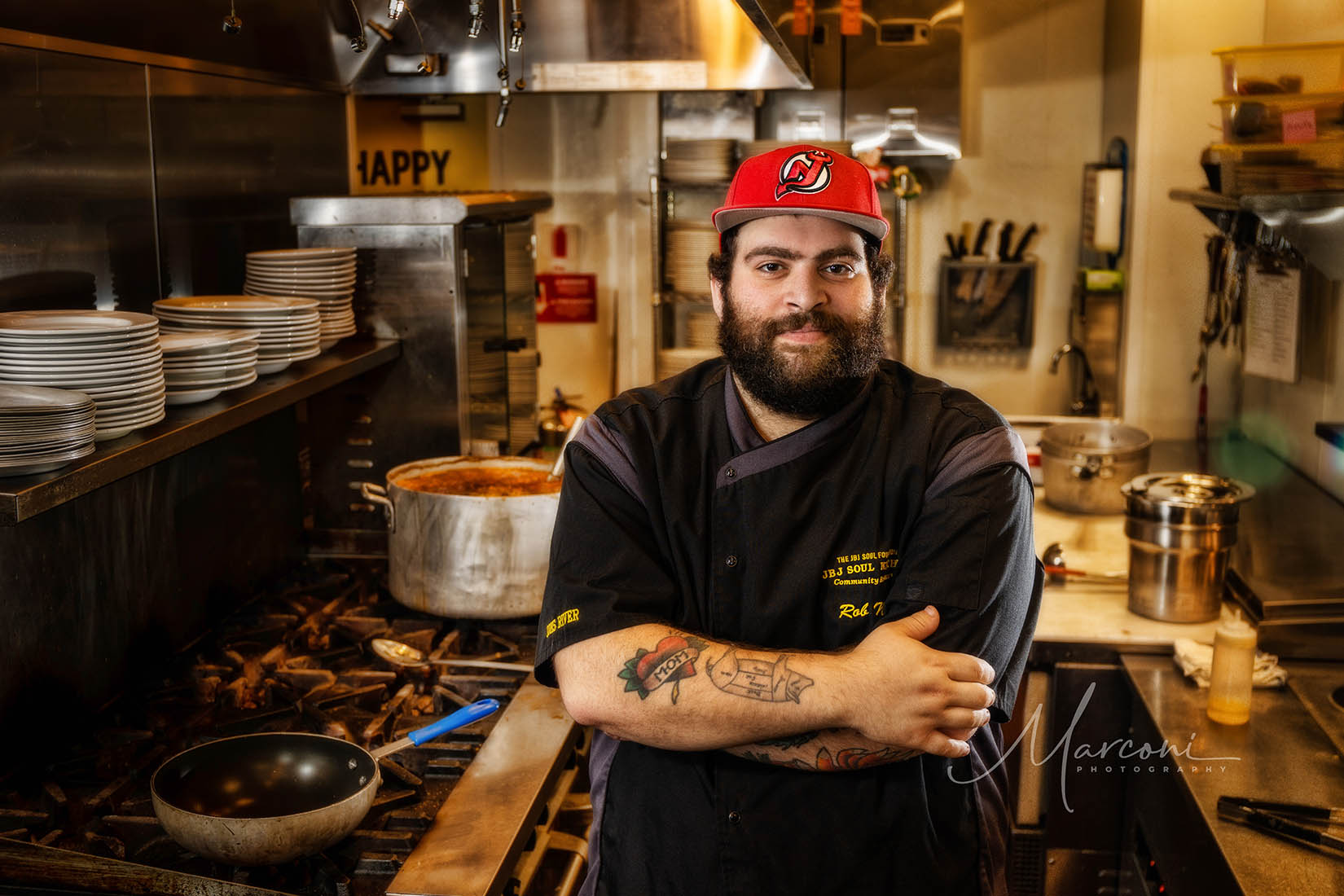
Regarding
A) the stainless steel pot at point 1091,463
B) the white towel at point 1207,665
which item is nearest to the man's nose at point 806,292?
the white towel at point 1207,665

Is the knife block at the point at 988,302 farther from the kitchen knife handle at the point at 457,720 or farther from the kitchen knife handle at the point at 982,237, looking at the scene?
the kitchen knife handle at the point at 457,720

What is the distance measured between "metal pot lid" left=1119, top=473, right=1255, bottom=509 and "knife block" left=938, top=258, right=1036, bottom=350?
237 centimetres

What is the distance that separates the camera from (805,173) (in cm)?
177

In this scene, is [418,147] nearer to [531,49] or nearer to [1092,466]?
[531,49]

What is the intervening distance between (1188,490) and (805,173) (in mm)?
1501

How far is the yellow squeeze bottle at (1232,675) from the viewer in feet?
7.72

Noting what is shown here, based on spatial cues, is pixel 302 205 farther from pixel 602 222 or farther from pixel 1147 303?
pixel 1147 303

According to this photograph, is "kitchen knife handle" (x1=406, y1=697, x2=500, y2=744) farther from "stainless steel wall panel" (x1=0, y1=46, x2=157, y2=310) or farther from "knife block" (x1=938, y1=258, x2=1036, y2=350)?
"knife block" (x1=938, y1=258, x2=1036, y2=350)

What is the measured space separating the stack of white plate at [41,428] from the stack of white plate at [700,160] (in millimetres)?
3290

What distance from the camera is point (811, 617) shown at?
172cm

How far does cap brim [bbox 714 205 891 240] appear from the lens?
1.75 meters

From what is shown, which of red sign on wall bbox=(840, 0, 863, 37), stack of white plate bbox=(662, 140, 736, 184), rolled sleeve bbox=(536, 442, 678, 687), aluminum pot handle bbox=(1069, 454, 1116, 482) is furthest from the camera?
stack of white plate bbox=(662, 140, 736, 184)

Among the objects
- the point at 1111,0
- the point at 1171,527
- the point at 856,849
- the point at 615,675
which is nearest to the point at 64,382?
the point at 615,675

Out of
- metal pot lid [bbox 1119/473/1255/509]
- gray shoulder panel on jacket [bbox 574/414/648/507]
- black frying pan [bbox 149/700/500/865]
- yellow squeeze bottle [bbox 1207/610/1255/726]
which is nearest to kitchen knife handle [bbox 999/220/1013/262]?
metal pot lid [bbox 1119/473/1255/509]
